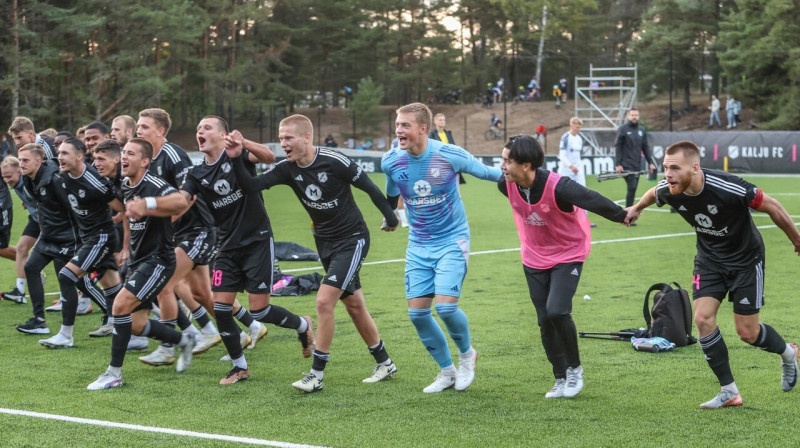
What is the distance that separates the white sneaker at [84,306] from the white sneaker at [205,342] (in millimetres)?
2661

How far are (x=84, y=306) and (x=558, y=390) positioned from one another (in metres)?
6.28

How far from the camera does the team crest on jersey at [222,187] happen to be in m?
7.84

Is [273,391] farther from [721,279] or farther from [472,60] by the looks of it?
[472,60]

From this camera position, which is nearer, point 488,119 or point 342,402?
point 342,402

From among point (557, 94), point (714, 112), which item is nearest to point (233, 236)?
point (714, 112)

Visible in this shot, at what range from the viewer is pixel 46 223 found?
9648 millimetres

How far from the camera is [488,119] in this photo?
202ft

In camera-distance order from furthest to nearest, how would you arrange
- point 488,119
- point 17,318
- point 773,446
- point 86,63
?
1. point 488,119
2. point 86,63
3. point 17,318
4. point 773,446

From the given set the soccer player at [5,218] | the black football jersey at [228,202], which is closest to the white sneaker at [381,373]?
the black football jersey at [228,202]

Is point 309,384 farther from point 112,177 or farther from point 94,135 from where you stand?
point 94,135

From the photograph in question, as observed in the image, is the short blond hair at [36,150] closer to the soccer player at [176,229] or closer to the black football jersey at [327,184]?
the soccer player at [176,229]

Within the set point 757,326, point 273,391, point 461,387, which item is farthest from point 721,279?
point 273,391

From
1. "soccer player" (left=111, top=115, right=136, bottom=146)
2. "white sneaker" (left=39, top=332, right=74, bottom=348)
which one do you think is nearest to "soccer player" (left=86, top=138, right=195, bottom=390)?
"white sneaker" (left=39, top=332, right=74, bottom=348)

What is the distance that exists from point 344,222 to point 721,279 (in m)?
2.82
